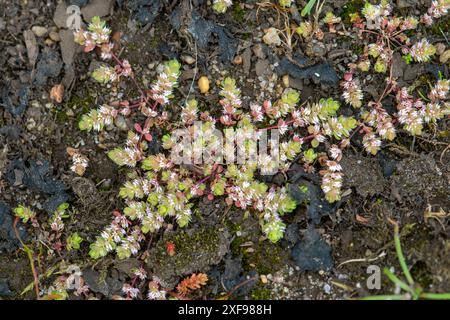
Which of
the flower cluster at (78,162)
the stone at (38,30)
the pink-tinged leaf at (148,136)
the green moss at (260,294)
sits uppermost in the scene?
the stone at (38,30)

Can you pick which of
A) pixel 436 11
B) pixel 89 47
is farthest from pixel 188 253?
pixel 436 11

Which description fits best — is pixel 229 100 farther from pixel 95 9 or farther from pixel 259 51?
pixel 95 9

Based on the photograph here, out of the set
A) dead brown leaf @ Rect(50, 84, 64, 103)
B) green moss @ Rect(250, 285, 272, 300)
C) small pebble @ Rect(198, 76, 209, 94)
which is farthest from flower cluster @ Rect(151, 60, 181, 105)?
green moss @ Rect(250, 285, 272, 300)

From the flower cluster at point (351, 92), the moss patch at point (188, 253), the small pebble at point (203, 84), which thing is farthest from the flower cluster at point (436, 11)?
the moss patch at point (188, 253)

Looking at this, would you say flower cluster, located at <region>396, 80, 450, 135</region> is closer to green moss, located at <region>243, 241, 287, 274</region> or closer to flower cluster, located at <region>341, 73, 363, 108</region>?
flower cluster, located at <region>341, 73, 363, 108</region>

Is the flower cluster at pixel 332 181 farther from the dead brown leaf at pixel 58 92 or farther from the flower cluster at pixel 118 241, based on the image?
the dead brown leaf at pixel 58 92

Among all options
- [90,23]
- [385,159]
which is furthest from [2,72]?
[385,159]

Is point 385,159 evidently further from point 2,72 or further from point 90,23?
point 2,72

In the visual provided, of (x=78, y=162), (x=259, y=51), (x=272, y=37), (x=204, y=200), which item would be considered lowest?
(x=204, y=200)
